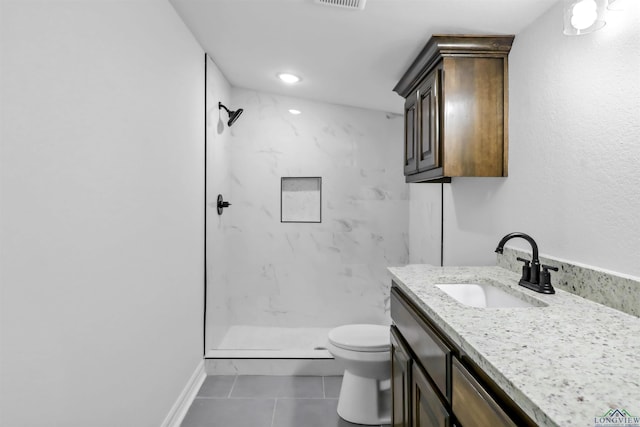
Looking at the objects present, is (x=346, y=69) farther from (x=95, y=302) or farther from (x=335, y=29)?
(x=95, y=302)

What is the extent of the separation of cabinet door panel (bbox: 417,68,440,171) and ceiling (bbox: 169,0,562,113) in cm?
21

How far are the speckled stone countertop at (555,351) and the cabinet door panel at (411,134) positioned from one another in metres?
1.19

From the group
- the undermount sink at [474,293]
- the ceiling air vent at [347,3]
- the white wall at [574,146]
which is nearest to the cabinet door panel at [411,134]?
the white wall at [574,146]

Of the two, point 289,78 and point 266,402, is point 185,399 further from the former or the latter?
point 289,78

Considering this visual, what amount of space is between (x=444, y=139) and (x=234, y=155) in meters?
2.16

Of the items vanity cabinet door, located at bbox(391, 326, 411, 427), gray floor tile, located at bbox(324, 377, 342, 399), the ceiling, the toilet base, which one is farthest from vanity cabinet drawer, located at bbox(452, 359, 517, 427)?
gray floor tile, located at bbox(324, 377, 342, 399)

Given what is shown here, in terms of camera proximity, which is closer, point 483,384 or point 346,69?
point 483,384

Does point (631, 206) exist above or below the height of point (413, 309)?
above

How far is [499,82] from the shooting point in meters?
1.92

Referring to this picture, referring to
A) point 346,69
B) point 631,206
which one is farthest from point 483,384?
point 346,69

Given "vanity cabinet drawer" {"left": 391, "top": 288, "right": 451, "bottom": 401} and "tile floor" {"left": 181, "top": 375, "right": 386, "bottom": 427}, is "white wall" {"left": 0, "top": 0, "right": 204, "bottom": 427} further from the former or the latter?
"vanity cabinet drawer" {"left": 391, "top": 288, "right": 451, "bottom": 401}

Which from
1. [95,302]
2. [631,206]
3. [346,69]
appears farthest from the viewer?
[346,69]

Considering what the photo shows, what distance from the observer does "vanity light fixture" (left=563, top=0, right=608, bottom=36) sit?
123 centimetres

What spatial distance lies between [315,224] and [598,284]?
2491 millimetres
